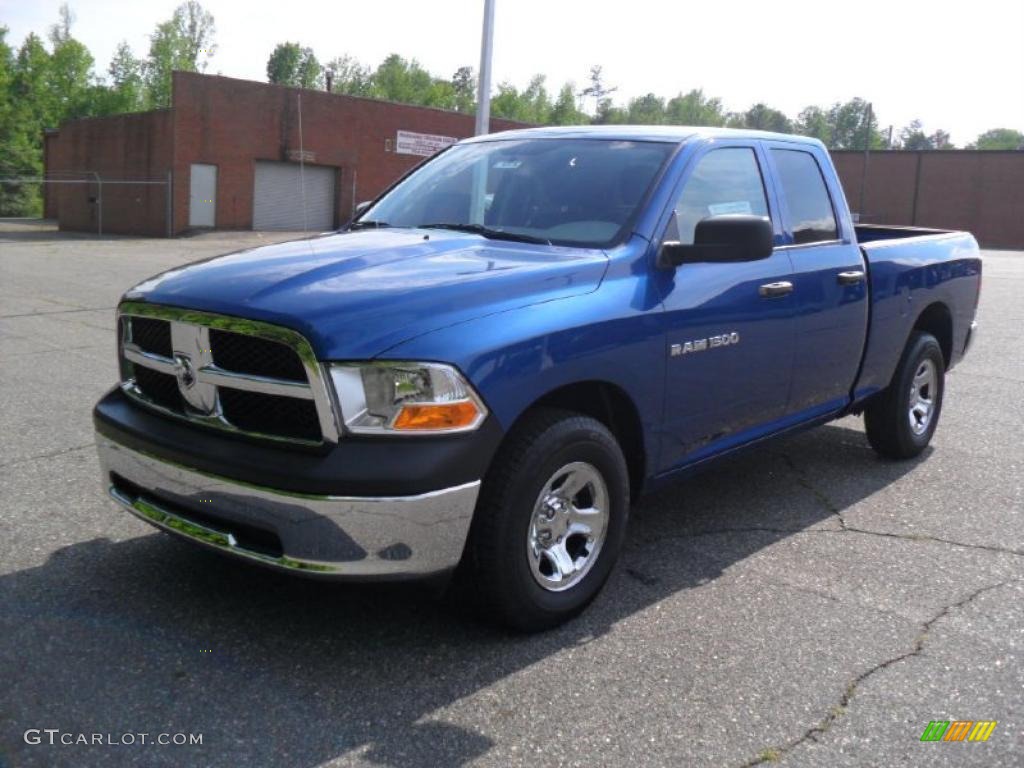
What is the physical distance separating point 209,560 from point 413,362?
1.66m

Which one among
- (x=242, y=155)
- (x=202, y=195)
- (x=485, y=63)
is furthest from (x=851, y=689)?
(x=242, y=155)

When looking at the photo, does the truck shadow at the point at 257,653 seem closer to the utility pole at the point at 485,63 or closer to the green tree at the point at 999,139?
the utility pole at the point at 485,63

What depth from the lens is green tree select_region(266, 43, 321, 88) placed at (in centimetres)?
11006

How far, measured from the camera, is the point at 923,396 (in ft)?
21.4

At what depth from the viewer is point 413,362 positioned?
3.19 meters

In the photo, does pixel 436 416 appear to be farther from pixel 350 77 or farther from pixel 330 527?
pixel 350 77

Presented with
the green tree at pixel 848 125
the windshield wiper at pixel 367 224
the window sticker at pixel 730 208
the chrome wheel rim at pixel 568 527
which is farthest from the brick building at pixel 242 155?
the green tree at pixel 848 125

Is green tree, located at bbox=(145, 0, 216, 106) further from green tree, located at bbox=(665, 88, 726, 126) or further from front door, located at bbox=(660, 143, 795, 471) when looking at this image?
front door, located at bbox=(660, 143, 795, 471)

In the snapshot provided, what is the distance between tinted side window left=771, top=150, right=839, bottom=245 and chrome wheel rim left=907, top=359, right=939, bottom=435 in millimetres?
1446

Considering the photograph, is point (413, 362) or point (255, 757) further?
point (413, 362)

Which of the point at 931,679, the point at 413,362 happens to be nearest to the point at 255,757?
the point at 413,362

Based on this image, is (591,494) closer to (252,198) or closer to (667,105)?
(252,198)

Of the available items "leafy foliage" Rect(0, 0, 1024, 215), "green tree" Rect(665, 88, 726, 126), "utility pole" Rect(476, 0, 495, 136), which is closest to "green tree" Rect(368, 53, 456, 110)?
"leafy foliage" Rect(0, 0, 1024, 215)

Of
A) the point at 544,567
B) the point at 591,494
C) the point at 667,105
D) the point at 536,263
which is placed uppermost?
the point at 667,105
